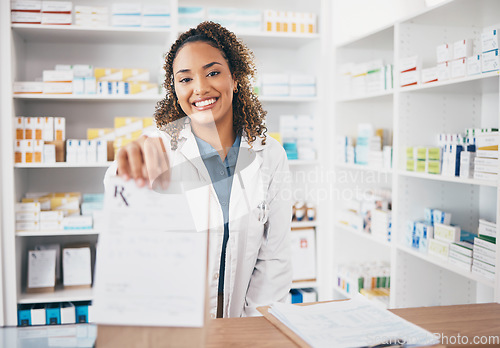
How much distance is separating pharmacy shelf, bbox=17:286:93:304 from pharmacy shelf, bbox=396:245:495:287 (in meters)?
2.11

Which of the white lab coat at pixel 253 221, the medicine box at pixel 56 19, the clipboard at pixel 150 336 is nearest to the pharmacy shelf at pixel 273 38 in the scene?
the medicine box at pixel 56 19

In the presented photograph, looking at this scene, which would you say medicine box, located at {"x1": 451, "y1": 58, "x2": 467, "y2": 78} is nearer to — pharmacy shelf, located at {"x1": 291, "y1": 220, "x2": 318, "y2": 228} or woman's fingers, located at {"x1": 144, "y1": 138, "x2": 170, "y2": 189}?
pharmacy shelf, located at {"x1": 291, "y1": 220, "x2": 318, "y2": 228}

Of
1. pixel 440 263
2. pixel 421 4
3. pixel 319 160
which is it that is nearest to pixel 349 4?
pixel 421 4

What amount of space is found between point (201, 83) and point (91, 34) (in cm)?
182

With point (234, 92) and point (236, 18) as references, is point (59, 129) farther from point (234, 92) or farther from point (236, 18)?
point (234, 92)

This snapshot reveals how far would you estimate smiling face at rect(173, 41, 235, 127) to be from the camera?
1719 mm

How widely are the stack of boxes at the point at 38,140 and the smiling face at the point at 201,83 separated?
1.63 m

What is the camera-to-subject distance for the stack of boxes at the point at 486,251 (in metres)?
2.00

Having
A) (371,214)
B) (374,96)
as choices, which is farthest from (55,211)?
(374,96)

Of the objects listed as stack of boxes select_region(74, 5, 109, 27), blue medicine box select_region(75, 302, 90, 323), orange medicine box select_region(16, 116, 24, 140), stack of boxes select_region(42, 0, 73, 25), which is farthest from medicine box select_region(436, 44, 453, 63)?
blue medicine box select_region(75, 302, 90, 323)

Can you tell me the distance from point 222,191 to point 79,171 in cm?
217

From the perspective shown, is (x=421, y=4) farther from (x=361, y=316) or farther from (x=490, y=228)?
(x=361, y=316)

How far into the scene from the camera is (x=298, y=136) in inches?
136

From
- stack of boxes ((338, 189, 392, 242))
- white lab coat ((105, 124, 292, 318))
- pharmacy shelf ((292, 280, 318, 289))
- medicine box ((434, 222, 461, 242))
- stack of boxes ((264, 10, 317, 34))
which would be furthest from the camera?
pharmacy shelf ((292, 280, 318, 289))
